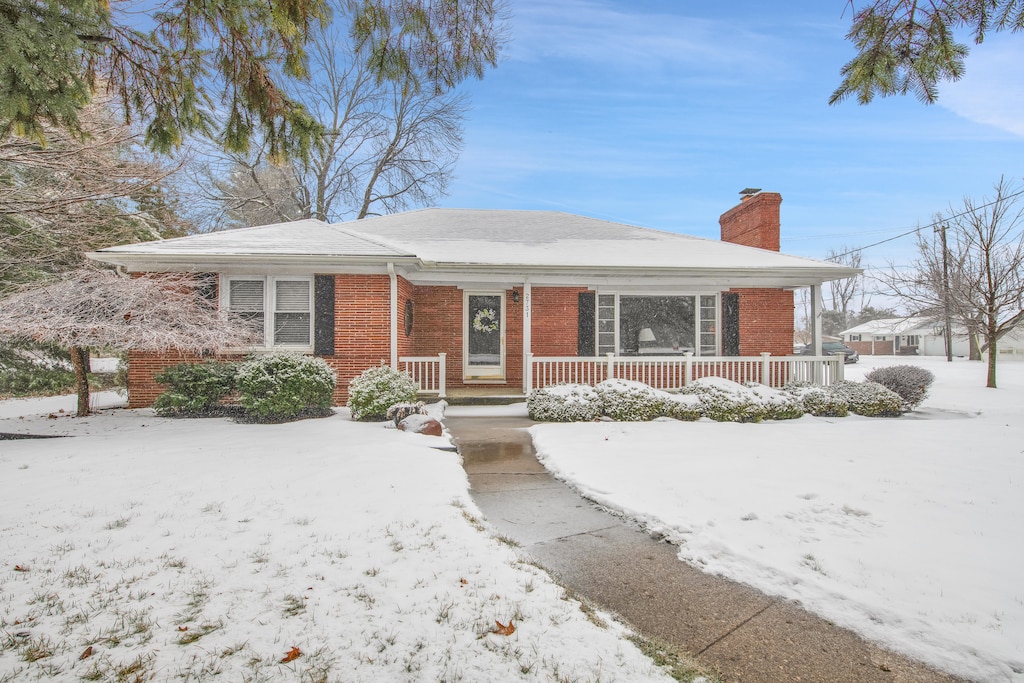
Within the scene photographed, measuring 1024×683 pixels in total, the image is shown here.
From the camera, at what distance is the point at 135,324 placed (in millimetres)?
8195

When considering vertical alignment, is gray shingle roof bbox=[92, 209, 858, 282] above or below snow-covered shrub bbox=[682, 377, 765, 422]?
above

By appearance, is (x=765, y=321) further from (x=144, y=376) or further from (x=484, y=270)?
(x=144, y=376)

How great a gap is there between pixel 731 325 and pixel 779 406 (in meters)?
3.97

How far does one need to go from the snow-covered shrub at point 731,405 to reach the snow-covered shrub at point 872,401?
2094mm

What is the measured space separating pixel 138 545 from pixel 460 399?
7274 millimetres

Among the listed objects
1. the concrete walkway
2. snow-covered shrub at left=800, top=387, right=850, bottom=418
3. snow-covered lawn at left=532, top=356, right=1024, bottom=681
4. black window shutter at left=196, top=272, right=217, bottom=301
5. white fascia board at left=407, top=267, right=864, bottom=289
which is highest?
white fascia board at left=407, top=267, right=864, bottom=289

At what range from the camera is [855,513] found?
4.00 meters

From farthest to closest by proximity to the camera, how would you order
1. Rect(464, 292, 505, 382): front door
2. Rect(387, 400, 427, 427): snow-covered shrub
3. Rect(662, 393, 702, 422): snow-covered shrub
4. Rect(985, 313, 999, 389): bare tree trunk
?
Rect(985, 313, 999, 389): bare tree trunk < Rect(464, 292, 505, 382): front door < Rect(662, 393, 702, 422): snow-covered shrub < Rect(387, 400, 427, 427): snow-covered shrub

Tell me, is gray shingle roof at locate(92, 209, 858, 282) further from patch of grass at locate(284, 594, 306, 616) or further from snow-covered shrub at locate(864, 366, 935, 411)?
patch of grass at locate(284, 594, 306, 616)

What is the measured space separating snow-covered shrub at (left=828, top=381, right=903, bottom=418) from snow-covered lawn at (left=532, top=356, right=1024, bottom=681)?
1.65m

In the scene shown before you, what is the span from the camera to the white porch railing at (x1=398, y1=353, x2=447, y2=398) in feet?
34.1

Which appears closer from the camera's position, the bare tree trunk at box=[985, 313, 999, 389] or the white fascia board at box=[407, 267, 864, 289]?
the white fascia board at box=[407, 267, 864, 289]

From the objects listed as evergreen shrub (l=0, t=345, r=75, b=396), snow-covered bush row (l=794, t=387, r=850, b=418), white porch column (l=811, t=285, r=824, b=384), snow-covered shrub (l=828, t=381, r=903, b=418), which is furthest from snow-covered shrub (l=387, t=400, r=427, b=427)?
evergreen shrub (l=0, t=345, r=75, b=396)

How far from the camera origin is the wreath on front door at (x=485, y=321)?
40.4ft
